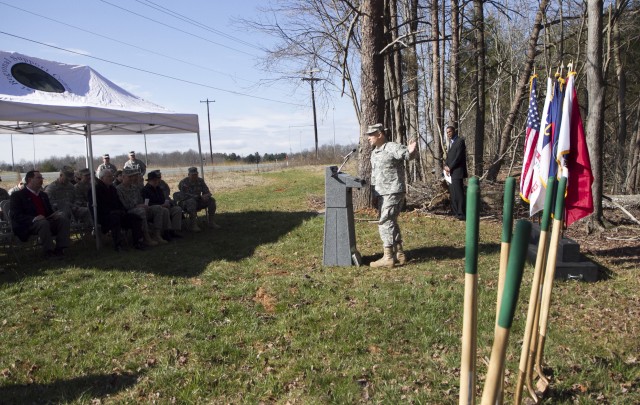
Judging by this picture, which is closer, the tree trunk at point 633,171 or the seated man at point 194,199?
the seated man at point 194,199

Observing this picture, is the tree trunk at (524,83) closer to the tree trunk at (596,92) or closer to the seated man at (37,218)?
the tree trunk at (596,92)

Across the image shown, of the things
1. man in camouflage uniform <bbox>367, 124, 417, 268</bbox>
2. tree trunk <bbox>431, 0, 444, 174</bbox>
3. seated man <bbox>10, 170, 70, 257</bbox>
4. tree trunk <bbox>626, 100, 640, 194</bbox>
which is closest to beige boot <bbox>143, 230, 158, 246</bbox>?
seated man <bbox>10, 170, 70, 257</bbox>

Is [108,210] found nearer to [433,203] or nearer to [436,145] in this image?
[433,203]

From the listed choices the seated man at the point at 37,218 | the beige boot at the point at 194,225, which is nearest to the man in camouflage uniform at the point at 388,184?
the beige boot at the point at 194,225

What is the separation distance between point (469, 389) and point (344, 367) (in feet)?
7.53

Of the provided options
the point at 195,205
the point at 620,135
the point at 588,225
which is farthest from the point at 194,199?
the point at 620,135

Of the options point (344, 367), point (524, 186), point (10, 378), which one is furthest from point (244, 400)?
point (524, 186)

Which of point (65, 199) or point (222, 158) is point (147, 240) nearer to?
point (65, 199)

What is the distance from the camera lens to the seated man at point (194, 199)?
1018 cm

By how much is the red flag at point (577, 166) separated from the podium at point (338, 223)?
271cm

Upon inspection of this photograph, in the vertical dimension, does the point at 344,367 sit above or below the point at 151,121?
below

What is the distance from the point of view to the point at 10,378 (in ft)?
14.0

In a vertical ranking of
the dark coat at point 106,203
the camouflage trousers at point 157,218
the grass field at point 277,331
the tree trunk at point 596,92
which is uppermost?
the tree trunk at point 596,92

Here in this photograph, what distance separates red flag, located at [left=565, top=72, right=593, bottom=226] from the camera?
17.1 feet
